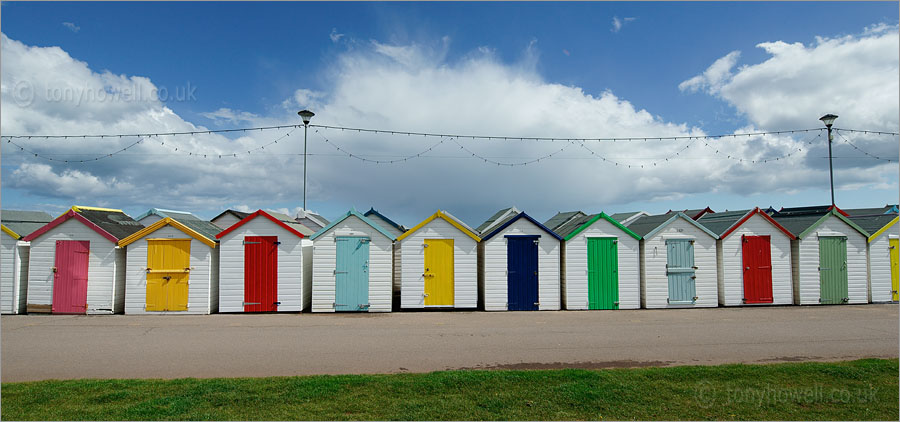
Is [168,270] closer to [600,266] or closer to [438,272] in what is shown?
[438,272]

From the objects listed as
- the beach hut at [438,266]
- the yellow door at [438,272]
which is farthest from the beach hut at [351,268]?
the yellow door at [438,272]

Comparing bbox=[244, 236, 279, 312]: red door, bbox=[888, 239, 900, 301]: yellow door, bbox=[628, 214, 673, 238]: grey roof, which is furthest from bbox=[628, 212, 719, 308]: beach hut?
bbox=[244, 236, 279, 312]: red door

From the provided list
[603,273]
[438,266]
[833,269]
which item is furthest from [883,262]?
[438,266]

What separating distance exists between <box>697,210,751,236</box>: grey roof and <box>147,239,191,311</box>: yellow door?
57.5 feet

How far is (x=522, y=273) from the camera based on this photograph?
16.0 m

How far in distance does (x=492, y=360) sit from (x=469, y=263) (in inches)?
270

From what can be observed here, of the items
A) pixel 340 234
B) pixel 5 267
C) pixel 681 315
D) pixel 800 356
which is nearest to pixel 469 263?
pixel 340 234

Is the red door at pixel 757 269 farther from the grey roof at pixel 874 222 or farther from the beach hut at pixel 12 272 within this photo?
the beach hut at pixel 12 272

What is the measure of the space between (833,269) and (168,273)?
2207 cm

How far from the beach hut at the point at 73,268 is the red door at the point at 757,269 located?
2038 cm

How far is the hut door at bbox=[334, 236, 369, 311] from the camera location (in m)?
15.5

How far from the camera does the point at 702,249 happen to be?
1667cm

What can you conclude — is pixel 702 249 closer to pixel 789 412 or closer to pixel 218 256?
pixel 789 412

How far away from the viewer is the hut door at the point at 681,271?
16.4m
